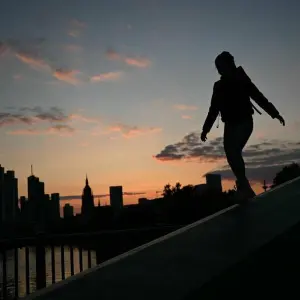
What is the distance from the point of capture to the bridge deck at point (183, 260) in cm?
224

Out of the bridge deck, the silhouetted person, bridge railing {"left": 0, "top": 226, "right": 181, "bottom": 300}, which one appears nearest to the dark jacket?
the silhouetted person

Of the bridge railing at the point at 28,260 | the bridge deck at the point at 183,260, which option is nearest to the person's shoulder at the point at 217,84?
the bridge deck at the point at 183,260

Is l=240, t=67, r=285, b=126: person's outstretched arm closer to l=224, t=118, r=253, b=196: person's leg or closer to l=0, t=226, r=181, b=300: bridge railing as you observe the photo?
l=224, t=118, r=253, b=196: person's leg

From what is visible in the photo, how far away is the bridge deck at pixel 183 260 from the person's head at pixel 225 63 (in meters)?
2.03

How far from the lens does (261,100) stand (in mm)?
4773

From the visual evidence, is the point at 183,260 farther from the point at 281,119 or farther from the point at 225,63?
the point at 281,119

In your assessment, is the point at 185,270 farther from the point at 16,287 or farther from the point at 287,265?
the point at 16,287

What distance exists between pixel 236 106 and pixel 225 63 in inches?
20.6

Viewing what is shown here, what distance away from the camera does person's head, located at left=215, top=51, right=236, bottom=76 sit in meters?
4.71

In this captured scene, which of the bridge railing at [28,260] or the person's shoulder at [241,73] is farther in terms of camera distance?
the bridge railing at [28,260]

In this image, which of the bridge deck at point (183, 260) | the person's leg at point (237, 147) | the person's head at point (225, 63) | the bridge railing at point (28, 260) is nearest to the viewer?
the bridge deck at point (183, 260)

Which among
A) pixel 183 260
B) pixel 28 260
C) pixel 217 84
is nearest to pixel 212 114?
pixel 217 84

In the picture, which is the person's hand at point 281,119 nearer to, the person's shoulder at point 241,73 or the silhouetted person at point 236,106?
the silhouetted person at point 236,106

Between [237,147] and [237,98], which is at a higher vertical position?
[237,98]
